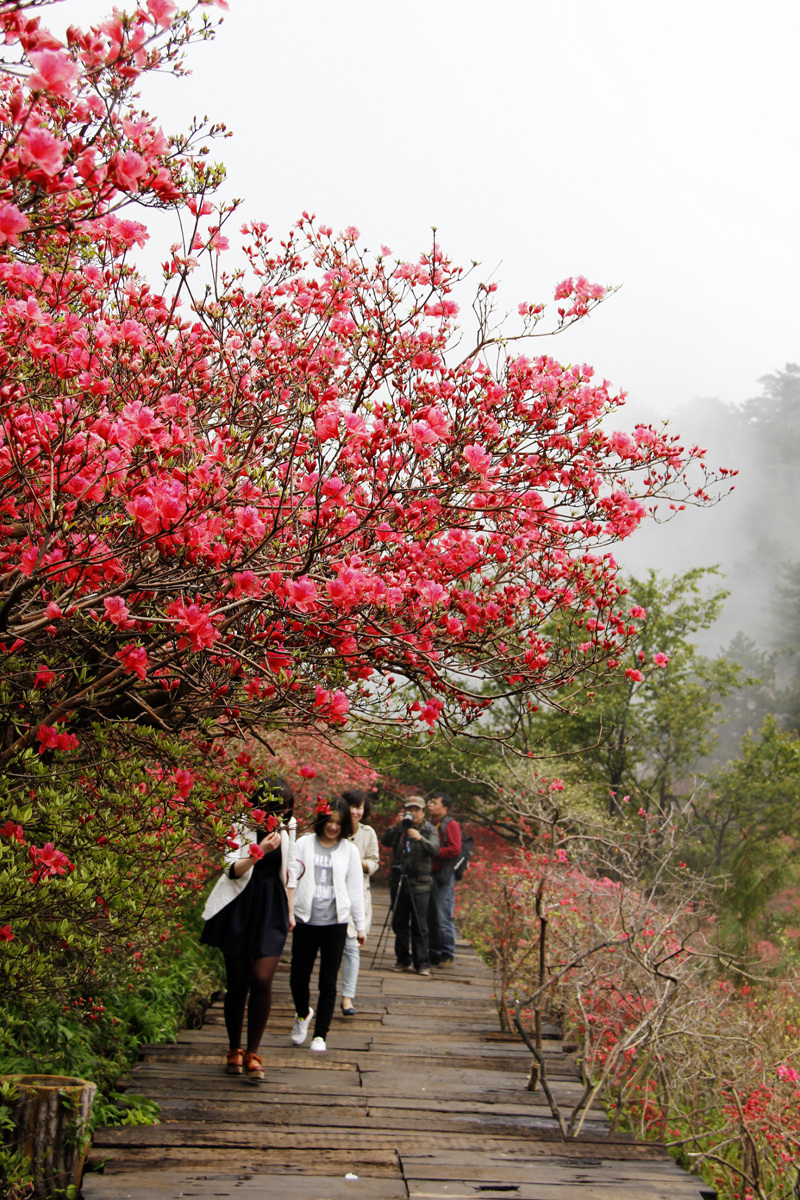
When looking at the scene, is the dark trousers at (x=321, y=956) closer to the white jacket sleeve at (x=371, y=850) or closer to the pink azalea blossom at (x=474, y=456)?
the white jacket sleeve at (x=371, y=850)

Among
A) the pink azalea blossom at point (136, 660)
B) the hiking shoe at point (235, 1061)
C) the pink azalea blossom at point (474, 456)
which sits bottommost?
the hiking shoe at point (235, 1061)

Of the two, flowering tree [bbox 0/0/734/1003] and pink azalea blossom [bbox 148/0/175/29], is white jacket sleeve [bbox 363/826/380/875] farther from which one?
pink azalea blossom [bbox 148/0/175/29]

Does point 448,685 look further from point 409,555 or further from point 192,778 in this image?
point 192,778

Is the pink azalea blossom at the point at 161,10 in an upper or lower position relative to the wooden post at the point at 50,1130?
upper

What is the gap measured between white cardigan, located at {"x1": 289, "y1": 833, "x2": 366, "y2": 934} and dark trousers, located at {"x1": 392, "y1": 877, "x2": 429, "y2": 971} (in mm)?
2739

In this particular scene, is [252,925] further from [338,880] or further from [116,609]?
[116,609]

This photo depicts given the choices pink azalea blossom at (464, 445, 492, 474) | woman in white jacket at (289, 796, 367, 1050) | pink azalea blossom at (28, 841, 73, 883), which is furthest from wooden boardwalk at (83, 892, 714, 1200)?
pink azalea blossom at (464, 445, 492, 474)

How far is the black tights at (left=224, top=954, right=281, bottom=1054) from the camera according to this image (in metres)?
5.08

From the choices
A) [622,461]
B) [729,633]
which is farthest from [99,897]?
[729,633]

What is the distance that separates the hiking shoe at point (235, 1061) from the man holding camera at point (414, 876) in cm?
348

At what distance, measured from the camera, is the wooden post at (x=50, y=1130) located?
12.5 feet

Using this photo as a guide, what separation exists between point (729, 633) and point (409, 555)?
2482 inches

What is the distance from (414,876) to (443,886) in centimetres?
75

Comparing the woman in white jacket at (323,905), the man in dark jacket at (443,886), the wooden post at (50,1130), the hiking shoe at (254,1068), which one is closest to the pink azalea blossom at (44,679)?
the wooden post at (50,1130)
